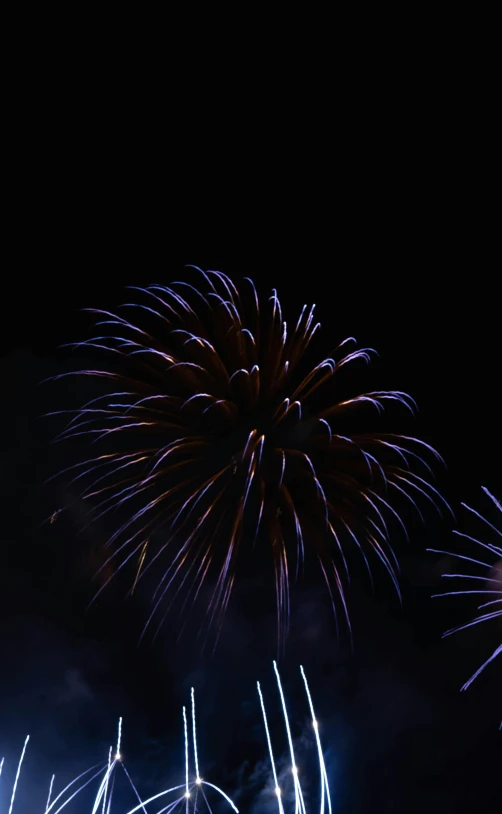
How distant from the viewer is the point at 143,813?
40.8 metres

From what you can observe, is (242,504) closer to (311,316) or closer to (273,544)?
(273,544)

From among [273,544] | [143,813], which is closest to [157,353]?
[273,544]

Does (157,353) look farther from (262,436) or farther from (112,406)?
(262,436)

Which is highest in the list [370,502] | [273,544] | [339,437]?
[339,437]

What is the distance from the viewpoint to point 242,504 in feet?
63.7

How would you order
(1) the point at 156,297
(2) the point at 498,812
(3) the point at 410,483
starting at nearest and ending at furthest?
(3) the point at 410,483 → (1) the point at 156,297 → (2) the point at 498,812

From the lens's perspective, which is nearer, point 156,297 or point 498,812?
point 156,297

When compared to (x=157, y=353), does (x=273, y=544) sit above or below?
below

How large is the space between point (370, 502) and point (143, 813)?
102ft

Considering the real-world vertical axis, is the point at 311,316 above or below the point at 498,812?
above

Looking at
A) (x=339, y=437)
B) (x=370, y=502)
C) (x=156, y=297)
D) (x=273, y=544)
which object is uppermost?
(x=156, y=297)

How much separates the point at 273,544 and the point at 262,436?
10.4 feet

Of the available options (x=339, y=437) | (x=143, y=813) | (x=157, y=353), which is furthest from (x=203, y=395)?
(x=143, y=813)

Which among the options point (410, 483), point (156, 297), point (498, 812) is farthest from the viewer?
point (498, 812)
